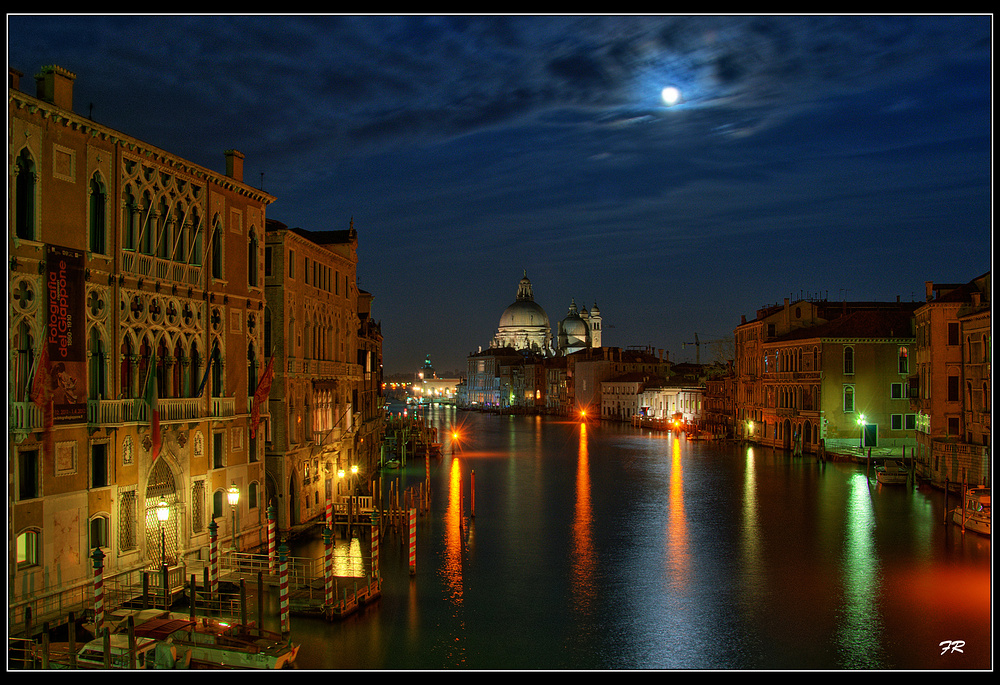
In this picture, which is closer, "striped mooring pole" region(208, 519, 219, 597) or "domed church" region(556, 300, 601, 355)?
"striped mooring pole" region(208, 519, 219, 597)

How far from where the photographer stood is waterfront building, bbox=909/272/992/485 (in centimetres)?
2791

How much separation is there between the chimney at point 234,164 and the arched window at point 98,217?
177 inches

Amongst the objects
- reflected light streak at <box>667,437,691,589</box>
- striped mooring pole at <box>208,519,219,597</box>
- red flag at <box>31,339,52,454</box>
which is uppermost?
red flag at <box>31,339,52,454</box>

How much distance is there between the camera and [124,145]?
1527 cm

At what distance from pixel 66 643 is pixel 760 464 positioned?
3668 cm

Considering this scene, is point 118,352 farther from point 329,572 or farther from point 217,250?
point 329,572

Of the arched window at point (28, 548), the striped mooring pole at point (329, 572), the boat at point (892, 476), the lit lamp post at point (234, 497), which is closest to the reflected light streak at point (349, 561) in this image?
the lit lamp post at point (234, 497)

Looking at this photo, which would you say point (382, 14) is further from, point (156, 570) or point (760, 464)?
point (760, 464)

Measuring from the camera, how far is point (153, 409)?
15.7 meters

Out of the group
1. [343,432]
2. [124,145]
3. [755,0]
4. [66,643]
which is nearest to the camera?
[755,0]

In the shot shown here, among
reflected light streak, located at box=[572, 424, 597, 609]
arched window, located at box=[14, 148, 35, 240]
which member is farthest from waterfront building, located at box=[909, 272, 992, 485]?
arched window, located at box=[14, 148, 35, 240]

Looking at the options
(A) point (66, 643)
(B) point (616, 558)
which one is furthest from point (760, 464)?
(A) point (66, 643)

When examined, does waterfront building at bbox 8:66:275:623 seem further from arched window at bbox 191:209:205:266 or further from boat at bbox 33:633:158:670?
boat at bbox 33:633:158:670

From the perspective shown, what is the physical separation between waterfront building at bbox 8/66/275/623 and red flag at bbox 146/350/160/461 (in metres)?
0.03
